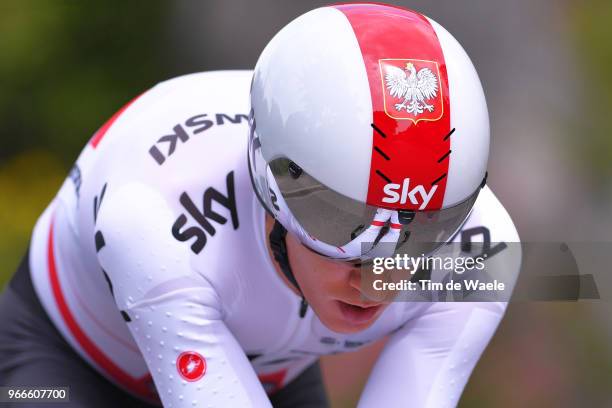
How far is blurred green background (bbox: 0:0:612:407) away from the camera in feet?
19.3

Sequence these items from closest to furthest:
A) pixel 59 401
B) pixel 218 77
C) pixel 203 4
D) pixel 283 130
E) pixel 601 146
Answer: pixel 283 130
pixel 59 401
pixel 218 77
pixel 601 146
pixel 203 4

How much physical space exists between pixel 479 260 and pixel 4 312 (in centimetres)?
133

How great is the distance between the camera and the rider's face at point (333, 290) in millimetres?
2234

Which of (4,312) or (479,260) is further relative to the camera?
(4,312)

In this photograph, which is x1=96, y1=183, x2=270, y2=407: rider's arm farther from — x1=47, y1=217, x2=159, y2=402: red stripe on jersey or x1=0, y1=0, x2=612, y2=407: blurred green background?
x1=0, y1=0, x2=612, y2=407: blurred green background

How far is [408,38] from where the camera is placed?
84.7 inches

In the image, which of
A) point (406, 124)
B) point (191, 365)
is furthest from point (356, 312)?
point (406, 124)

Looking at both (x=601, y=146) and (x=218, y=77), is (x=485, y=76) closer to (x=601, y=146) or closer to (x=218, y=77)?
(x=601, y=146)

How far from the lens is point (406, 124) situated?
2.03 meters

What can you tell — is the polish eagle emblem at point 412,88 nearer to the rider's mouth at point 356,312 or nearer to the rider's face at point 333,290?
the rider's face at point 333,290

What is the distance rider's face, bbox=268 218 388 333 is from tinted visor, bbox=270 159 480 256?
121 millimetres

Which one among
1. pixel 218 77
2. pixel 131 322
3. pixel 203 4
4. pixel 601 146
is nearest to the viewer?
pixel 131 322

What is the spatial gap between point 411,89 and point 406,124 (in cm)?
8

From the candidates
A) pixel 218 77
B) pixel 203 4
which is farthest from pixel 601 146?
pixel 218 77
